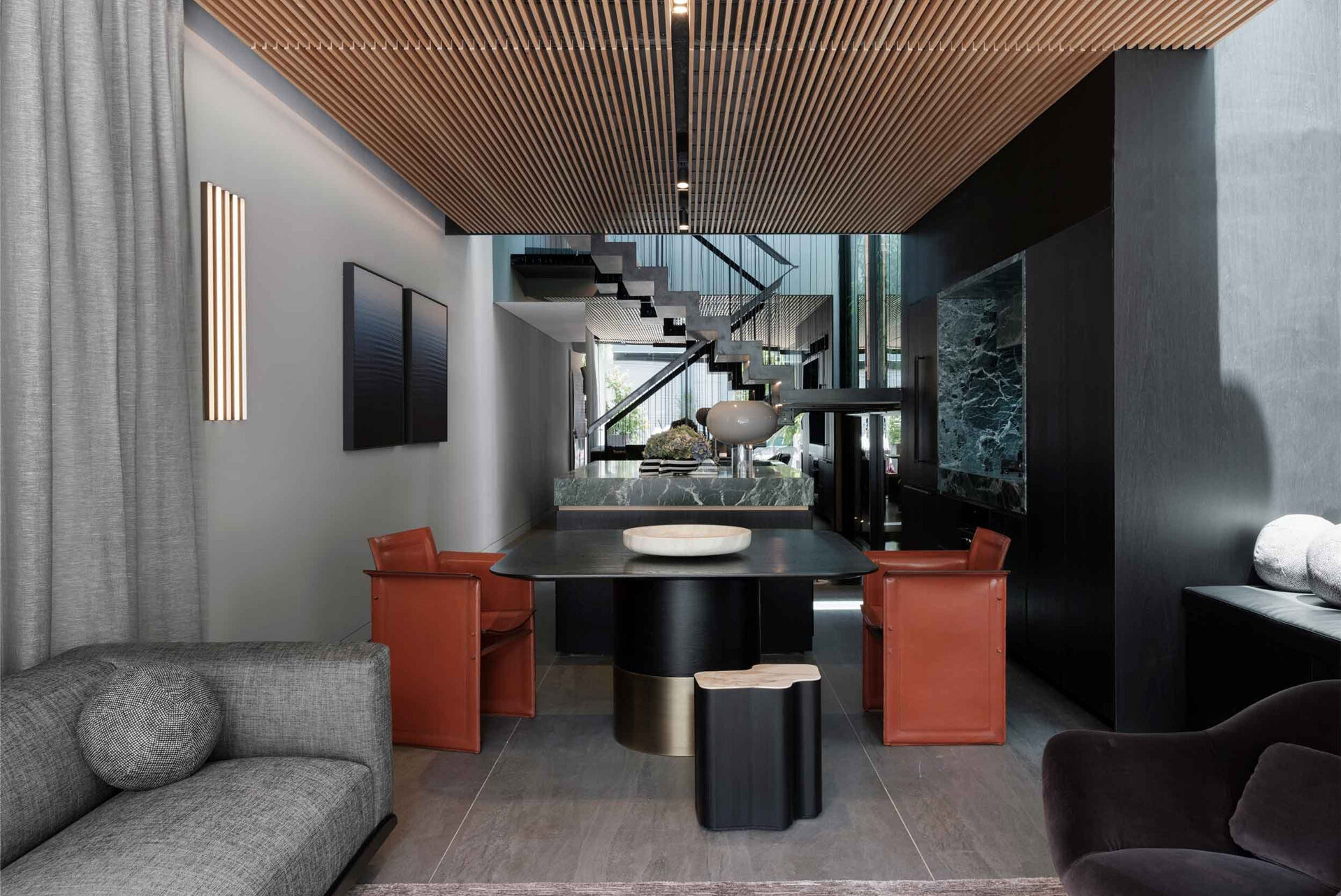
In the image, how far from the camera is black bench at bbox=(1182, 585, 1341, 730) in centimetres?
292

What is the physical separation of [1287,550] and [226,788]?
3.65m

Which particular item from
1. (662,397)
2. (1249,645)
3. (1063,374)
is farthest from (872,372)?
(662,397)

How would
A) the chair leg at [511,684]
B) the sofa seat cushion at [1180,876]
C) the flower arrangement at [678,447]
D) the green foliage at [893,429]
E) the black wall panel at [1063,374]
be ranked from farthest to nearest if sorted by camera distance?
the green foliage at [893,429] → the flower arrangement at [678,447] → the chair leg at [511,684] → the black wall panel at [1063,374] → the sofa seat cushion at [1180,876]

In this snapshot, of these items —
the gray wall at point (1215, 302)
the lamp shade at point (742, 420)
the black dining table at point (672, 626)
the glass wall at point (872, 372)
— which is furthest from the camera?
the glass wall at point (872, 372)

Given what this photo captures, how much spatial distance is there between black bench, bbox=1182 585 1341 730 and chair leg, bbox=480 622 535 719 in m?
2.69

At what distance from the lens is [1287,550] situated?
340 centimetres

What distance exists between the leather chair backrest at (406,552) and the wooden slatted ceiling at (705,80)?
6.59 ft

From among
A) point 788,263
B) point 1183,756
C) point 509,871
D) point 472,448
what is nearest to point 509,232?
point 472,448

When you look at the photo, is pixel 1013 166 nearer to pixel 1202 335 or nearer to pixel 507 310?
pixel 1202 335

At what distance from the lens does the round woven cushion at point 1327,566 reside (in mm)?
3059

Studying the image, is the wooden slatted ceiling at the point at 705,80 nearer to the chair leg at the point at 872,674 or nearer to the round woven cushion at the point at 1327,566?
the round woven cushion at the point at 1327,566

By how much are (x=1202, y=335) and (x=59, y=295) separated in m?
3.98

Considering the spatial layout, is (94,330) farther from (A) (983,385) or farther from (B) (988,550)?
(A) (983,385)

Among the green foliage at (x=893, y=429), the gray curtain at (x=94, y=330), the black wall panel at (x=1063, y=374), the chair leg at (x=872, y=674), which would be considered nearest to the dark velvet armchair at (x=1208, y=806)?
the black wall panel at (x=1063, y=374)
